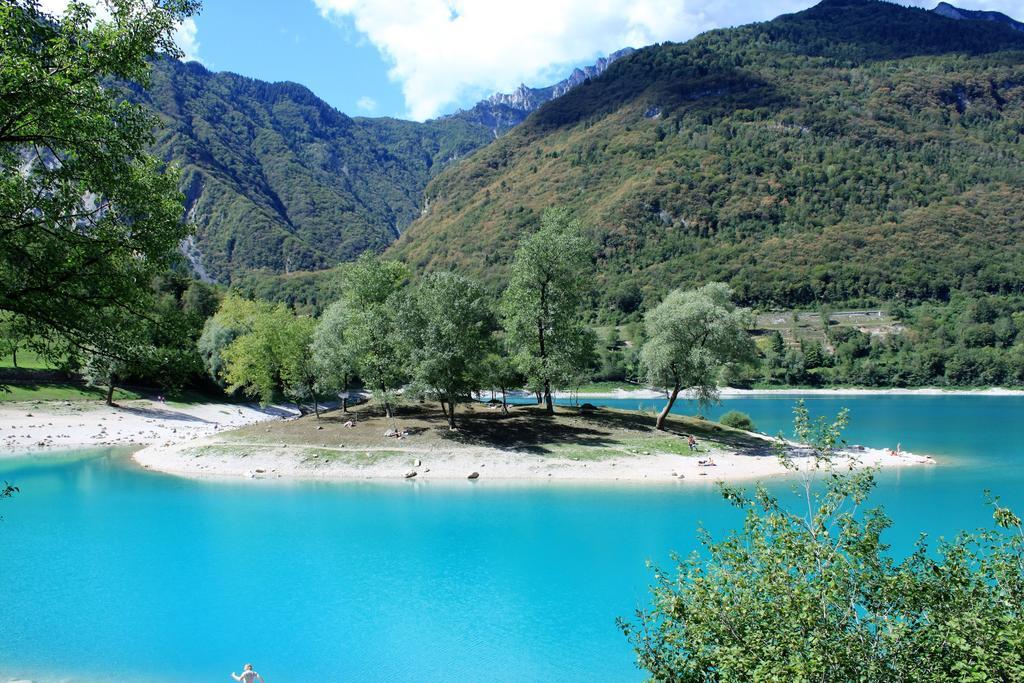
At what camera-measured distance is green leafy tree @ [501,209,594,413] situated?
45312 mm

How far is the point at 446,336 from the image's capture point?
139ft

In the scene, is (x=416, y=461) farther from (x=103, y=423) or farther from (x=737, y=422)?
(x=103, y=423)

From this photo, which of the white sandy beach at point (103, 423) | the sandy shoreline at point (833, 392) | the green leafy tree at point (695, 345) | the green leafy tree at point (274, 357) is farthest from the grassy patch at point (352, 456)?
the sandy shoreline at point (833, 392)

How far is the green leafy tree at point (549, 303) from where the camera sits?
149 feet

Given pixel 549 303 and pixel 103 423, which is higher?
pixel 549 303

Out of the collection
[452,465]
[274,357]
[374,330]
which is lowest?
[452,465]

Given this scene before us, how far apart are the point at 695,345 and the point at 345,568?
28.3 m

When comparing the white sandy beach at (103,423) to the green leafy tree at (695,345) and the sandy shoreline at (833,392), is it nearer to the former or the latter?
the green leafy tree at (695,345)

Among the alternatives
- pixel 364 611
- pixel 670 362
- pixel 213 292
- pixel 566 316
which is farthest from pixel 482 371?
pixel 213 292

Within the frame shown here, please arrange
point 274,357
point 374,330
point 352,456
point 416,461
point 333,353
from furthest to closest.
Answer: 1. point 274,357
2. point 333,353
3. point 374,330
4. point 352,456
5. point 416,461

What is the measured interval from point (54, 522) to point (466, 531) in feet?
65.2

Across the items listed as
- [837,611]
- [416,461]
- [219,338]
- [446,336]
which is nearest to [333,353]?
[446,336]

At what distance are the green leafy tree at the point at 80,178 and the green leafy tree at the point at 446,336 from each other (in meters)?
31.2

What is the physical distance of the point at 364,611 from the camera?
2045 cm
